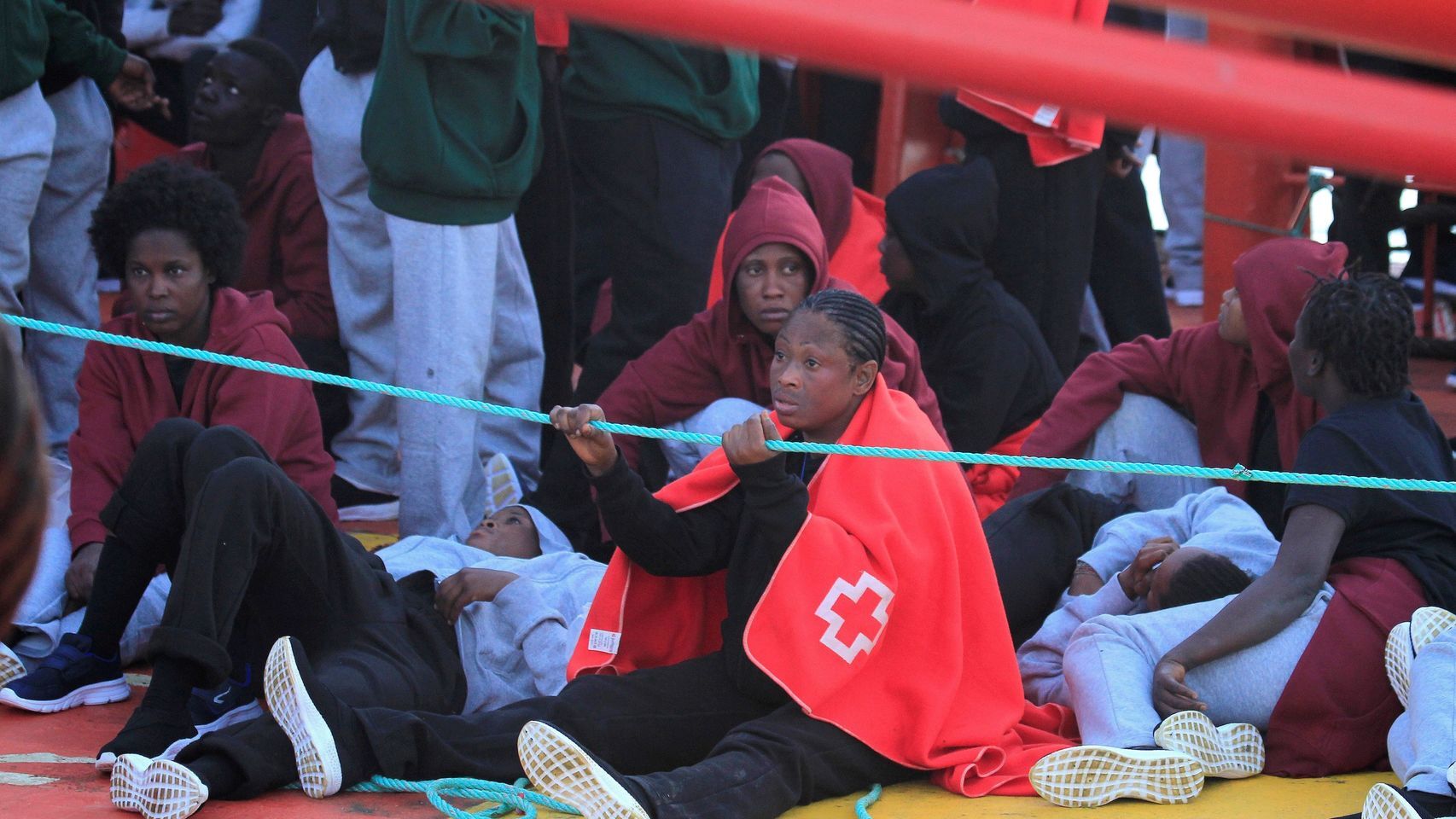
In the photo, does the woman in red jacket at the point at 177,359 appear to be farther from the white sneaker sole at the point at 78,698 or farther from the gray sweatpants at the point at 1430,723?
the gray sweatpants at the point at 1430,723

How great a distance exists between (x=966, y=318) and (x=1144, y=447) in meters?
0.73

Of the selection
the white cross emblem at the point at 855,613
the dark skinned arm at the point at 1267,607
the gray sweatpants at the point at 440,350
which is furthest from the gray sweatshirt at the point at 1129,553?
the gray sweatpants at the point at 440,350

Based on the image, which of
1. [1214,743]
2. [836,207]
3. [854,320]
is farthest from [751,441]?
[836,207]

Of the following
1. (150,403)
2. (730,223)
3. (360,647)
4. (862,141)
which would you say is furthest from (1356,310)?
(862,141)

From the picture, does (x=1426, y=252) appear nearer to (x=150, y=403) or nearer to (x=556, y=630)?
(x=556, y=630)

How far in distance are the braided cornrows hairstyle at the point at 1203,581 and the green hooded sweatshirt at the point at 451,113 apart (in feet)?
6.27

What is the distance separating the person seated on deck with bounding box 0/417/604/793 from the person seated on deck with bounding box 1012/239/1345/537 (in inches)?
50.5

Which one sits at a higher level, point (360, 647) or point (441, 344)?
point (441, 344)

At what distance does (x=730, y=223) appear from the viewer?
4.25 meters

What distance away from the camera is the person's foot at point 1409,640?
2838 mm

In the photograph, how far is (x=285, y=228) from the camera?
15.9 feet

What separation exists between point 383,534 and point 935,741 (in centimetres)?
210

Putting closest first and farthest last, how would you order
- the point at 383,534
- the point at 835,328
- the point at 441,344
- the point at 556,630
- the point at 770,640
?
the point at 770,640
the point at 835,328
the point at 556,630
the point at 441,344
the point at 383,534

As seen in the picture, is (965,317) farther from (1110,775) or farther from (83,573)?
(83,573)
